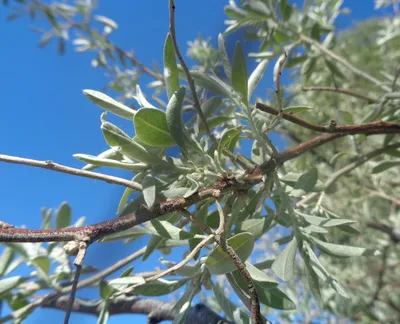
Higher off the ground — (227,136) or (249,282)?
(227,136)

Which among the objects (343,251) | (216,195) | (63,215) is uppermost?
(63,215)

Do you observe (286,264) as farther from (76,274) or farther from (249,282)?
(76,274)

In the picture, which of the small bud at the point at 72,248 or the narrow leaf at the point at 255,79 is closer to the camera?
the small bud at the point at 72,248

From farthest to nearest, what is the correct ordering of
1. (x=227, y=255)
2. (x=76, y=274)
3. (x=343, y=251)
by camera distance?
(x=343, y=251)
(x=227, y=255)
(x=76, y=274)

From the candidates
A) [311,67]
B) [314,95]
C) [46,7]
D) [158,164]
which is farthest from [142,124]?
[314,95]

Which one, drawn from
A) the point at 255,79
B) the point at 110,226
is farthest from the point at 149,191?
the point at 255,79

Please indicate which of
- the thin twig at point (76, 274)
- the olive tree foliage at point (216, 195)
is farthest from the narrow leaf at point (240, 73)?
the thin twig at point (76, 274)

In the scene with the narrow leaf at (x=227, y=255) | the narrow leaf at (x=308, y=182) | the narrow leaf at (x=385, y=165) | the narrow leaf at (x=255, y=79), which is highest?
the narrow leaf at (x=255, y=79)

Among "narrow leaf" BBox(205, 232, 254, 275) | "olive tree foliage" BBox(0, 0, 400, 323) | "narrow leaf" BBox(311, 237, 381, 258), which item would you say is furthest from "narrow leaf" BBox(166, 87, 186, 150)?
"narrow leaf" BBox(311, 237, 381, 258)

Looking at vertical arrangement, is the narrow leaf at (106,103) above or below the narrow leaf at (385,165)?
above

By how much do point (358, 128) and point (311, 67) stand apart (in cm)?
49

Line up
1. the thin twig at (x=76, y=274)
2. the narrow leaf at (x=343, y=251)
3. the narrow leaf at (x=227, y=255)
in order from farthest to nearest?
the narrow leaf at (x=343, y=251) < the narrow leaf at (x=227, y=255) < the thin twig at (x=76, y=274)

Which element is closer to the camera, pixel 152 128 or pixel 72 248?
pixel 72 248

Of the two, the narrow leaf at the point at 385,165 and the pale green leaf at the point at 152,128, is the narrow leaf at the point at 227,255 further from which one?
the narrow leaf at the point at 385,165
